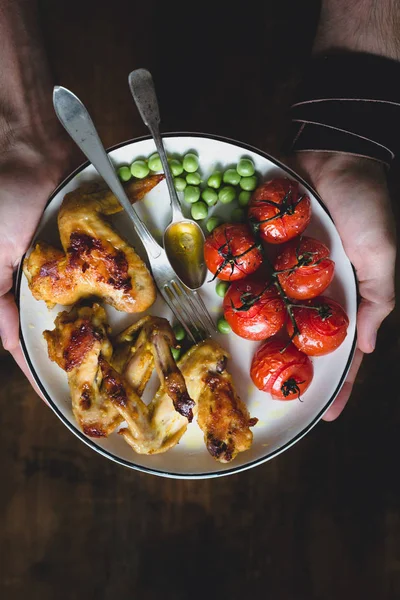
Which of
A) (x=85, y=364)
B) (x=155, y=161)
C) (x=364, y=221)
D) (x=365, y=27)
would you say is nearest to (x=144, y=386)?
(x=85, y=364)

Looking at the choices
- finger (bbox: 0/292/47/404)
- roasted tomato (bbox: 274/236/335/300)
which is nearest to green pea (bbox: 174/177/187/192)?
roasted tomato (bbox: 274/236/335/300)

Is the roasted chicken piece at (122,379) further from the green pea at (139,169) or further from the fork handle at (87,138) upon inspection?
the green pea at (139,169)

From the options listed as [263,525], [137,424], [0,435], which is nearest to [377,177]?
[137,424]

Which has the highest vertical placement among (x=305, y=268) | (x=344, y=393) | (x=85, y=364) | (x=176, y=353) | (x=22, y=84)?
(x=22, y=84)

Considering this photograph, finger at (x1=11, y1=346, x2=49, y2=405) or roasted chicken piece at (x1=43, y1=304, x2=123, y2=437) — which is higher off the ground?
roasted chicken piece at (x1=43, y1=304, x2=123, y2=437)

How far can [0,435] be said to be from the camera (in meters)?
2.92

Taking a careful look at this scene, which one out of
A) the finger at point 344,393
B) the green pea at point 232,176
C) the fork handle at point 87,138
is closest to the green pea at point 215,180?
the green pea at point 232,176

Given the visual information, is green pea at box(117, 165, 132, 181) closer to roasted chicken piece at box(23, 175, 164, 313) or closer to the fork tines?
roasted chicken piece at box(23, 175, 164, 313)

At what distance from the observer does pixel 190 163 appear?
101 inches

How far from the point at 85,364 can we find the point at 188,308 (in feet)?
1.78

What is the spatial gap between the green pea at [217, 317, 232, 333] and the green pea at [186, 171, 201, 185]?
65 centimetres

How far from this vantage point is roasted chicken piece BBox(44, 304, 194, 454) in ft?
7.71

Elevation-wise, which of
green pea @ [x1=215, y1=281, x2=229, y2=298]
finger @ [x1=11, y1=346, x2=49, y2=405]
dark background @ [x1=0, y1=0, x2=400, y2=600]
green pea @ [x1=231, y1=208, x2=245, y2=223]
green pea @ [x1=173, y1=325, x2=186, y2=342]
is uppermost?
green pea @ [x1=231, y1=208, x2=245, y2=223]

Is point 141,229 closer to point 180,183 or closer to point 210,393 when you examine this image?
point 180,183
